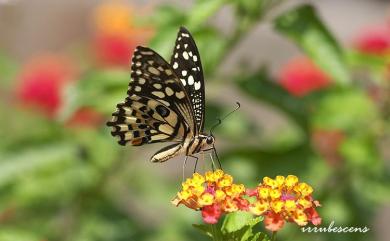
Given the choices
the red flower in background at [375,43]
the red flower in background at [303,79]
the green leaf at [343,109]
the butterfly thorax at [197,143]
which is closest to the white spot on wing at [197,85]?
the butterfly thorax at [197,143]

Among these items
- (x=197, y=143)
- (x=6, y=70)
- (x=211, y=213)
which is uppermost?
(x=6, y=70)

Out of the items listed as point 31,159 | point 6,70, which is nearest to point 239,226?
point 31,159

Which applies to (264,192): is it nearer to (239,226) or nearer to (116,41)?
(239,226)

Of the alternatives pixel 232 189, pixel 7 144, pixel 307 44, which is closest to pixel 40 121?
pixel 7 144

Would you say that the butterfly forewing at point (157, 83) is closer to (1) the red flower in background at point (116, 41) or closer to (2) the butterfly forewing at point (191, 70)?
(2) the butterfly forewing at point (191, 70)

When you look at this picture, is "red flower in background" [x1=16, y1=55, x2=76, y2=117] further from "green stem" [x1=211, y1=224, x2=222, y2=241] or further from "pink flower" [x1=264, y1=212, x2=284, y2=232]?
"pink flower" [x1=264, y1=212, x2=284, y2=232]

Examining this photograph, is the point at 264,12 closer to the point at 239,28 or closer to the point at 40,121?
the point at 239,28
